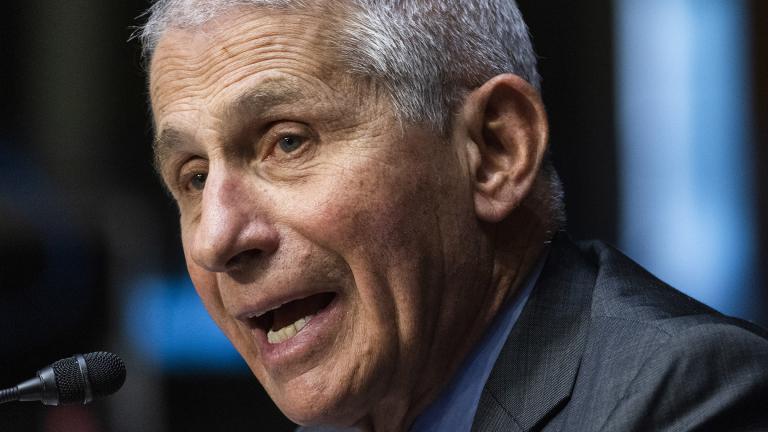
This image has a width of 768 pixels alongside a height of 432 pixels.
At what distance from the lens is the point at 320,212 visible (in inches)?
73.2

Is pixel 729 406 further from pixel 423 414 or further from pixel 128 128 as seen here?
pixel 128 128

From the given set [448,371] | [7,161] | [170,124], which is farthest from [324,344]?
[7,161]

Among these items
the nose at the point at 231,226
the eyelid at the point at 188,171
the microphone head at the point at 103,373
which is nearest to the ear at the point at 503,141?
the nose at the point at 231,226

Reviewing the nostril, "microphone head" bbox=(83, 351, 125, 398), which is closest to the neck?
the nostril

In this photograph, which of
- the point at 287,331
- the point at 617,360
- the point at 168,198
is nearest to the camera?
the point at 617,360

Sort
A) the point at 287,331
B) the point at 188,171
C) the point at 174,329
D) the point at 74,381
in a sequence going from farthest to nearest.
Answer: the point at 174,329 < the point at 188,171 < the point at 287,331 < the point at 74,381

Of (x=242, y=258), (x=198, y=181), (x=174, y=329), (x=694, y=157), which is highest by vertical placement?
(x=198, y=181)

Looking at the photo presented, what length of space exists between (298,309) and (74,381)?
16.6 inches

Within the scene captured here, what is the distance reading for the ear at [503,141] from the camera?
200 cm

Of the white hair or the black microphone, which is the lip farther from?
the white hair

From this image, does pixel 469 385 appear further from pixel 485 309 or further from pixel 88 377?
pixel 88 377

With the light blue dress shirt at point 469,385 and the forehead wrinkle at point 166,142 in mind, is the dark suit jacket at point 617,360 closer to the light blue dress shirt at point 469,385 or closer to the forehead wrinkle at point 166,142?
the light blue dress shirt at point 469,385

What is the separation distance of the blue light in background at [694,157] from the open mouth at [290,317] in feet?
9.79

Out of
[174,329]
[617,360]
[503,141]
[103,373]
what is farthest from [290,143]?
[174,329]
